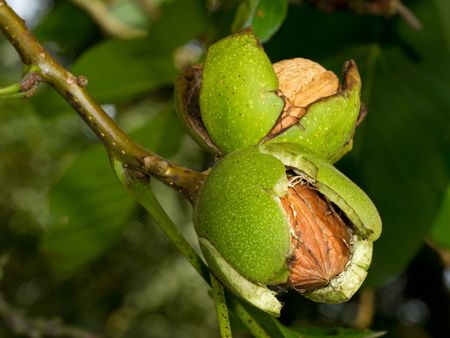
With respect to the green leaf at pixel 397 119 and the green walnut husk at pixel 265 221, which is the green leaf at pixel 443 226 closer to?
the green leaf at pixel 397 119

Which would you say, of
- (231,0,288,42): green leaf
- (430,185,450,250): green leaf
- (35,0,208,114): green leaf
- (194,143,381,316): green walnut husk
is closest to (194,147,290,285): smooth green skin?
(194,143,381,316): green walnut husk

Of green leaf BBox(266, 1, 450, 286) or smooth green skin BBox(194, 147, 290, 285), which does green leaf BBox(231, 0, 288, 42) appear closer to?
smooth green skin BBox(194, 147, 290, 285)

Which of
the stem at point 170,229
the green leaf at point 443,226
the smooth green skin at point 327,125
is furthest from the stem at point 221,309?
the green leaf at point 443,226

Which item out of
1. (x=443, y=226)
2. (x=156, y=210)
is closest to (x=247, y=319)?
(x=156, y=210)

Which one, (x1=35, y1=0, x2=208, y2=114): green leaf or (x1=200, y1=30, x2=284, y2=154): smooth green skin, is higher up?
(x1=200, y1=30, x2=284, y2=154): smooth green skin

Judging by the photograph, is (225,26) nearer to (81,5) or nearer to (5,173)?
(81,5)
